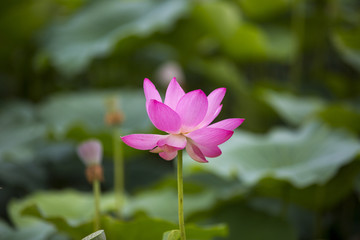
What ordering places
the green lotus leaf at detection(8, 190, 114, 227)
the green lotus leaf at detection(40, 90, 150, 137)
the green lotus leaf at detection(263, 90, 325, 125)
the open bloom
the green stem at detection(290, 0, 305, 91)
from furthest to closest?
1. the green stem at detection(290, 0, 305, 91)
2. the green lotus leaf at detection(40, 90, 150, 137)
3. the green lotus leaf at detection(263, 90, 325, 125)
4. the green lotus leaf at detection(8, 190, 114, 227)
5. the open bloom

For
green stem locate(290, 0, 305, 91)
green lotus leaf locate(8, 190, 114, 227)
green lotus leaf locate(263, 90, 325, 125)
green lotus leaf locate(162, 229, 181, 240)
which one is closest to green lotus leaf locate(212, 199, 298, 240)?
green lotus leaf locate(8, 190, 114, 227)

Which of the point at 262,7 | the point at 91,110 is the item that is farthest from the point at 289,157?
the point at 262,7

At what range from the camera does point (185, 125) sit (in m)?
0.41

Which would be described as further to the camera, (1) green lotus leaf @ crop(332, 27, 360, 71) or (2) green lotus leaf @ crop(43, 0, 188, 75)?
(2) green lotus leaf @ crop(43, 0, 188, 75)

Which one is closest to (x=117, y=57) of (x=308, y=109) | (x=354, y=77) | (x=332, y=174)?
(x=308, y=109)

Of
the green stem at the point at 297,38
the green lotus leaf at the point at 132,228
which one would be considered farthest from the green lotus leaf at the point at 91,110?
the green lotus leaf at the point at 132,228

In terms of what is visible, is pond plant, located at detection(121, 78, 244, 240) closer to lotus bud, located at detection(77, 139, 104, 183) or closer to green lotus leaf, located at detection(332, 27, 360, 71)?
lotus bud, located at detection(77, 139, 104, 183)

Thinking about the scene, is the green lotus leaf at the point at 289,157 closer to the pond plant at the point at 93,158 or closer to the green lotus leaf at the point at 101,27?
the pond plant at the point at 93,158

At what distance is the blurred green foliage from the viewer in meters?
0.92

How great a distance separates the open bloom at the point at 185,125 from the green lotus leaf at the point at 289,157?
454mm

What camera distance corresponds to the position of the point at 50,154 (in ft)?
4.91

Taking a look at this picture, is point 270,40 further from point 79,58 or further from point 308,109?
point 79,58

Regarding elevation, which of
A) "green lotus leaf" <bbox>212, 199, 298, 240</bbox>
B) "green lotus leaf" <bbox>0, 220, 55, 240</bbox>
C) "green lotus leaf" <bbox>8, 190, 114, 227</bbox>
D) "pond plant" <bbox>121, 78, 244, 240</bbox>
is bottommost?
"green lotus leaf" <bbox>212, 199, 298, 240</bbox>

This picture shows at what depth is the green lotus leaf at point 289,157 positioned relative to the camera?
0.85 m
